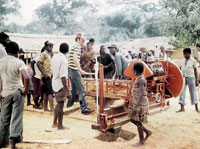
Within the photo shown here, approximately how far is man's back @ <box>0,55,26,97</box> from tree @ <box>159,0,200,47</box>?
1622cm

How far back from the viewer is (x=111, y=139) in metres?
5.21

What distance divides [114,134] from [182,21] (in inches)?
630

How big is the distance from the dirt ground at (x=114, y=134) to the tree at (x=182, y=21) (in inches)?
529

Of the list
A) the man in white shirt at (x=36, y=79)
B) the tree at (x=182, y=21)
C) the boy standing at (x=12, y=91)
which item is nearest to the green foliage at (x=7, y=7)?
the tree at (x=182, y=21)

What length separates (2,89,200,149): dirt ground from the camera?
14.5ft

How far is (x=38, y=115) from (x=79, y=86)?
1.51 meters

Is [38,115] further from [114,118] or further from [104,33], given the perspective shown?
[104,33]

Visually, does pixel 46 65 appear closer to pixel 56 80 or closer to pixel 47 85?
pixel 47 85

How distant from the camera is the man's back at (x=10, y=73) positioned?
→ 13.1 feet

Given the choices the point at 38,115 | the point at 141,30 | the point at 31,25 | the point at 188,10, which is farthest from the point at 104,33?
the point at 38,115

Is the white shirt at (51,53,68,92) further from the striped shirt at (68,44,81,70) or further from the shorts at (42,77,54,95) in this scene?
the shorts at (42,77,54,95)

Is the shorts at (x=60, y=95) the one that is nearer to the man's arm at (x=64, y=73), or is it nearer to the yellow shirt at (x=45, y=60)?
the man's arm at (x=64, y=73)

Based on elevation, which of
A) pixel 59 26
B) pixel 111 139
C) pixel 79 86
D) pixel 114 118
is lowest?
pixel 111 139

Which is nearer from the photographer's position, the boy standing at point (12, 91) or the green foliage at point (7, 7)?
the boy standing at point (12, 91)
